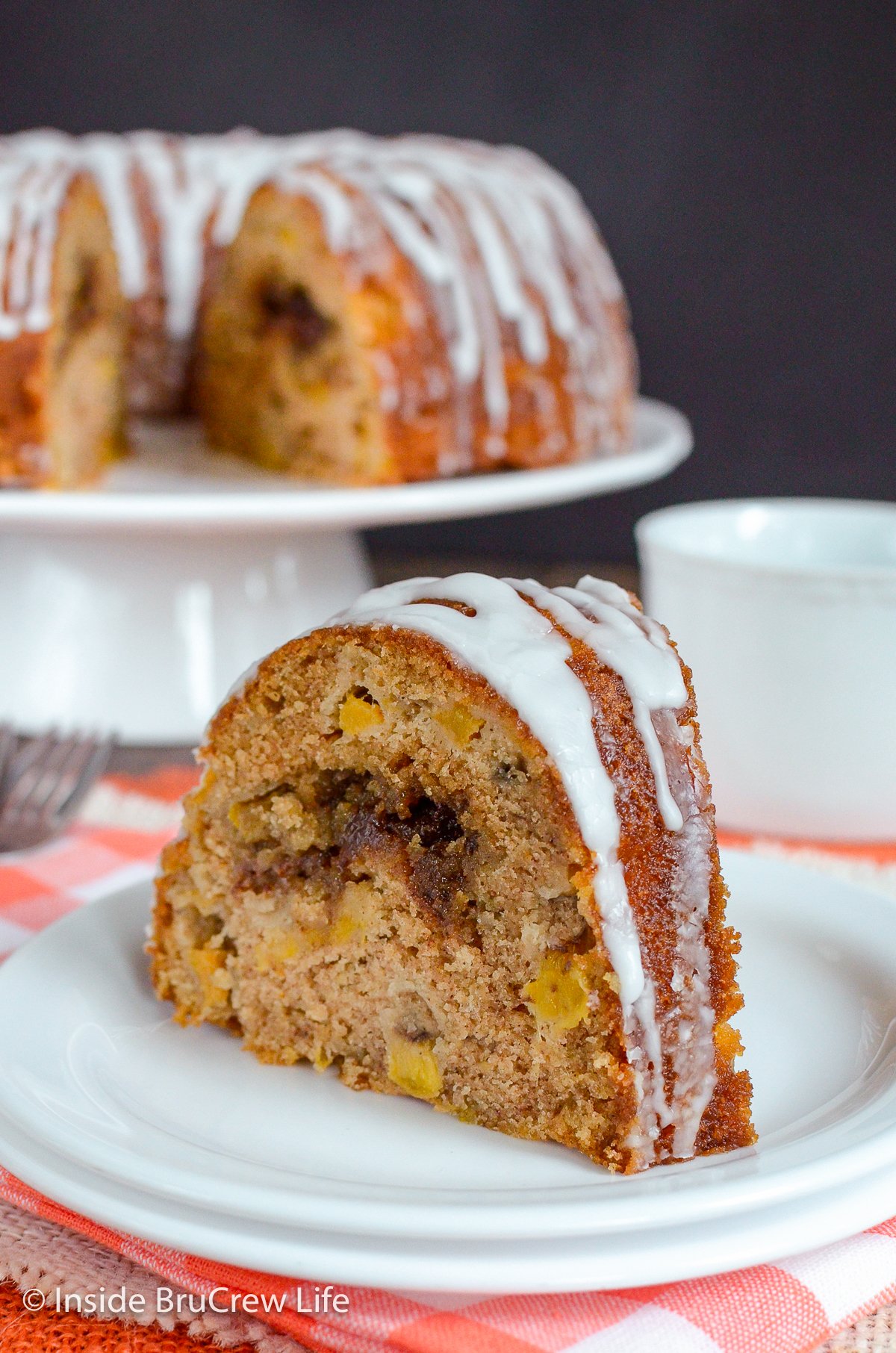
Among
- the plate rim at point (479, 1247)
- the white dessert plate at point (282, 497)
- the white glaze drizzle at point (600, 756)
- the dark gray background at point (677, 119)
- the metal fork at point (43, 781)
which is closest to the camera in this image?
the plate rim at point (479, 1247)

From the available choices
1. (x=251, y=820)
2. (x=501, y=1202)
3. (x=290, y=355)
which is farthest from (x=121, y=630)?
(x=501, y=1202)

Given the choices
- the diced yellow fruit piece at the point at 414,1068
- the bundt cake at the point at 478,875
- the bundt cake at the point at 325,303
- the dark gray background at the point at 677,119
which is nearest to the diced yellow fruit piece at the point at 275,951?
the bundt cake at the point at 478,875

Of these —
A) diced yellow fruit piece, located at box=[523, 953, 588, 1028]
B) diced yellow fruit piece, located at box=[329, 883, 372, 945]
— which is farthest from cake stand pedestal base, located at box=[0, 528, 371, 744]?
diced yellow fruit piece, located at box=[523, 953, 588, 1028]

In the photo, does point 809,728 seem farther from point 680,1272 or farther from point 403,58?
point 403,58

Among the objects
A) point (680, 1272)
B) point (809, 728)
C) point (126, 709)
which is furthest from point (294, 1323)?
point (126, 709)

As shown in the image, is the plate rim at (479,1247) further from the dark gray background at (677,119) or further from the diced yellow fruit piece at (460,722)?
the dark gray background at (677,119)

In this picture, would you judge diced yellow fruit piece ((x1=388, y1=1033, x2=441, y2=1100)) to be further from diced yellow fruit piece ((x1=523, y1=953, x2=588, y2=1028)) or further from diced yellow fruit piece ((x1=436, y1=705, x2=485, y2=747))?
diced yellow fruit piece ((x1=436, y1=705, x2=485, y2=747))
